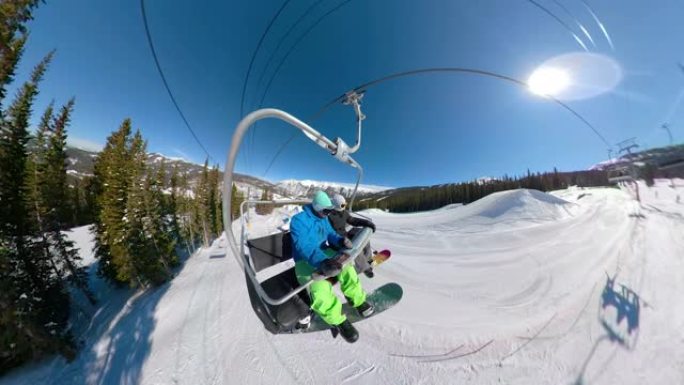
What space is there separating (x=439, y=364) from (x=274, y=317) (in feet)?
9.30

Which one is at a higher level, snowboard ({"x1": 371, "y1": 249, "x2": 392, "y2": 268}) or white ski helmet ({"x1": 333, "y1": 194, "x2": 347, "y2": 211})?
white ski helmet ({"x1": 333, "y1": 194, "x2": 347, "y2": 211})

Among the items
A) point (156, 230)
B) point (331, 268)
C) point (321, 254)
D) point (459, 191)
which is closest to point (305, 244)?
point (321, 254)

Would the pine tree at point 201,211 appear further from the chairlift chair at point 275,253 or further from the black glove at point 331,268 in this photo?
the black glove at point 331,268

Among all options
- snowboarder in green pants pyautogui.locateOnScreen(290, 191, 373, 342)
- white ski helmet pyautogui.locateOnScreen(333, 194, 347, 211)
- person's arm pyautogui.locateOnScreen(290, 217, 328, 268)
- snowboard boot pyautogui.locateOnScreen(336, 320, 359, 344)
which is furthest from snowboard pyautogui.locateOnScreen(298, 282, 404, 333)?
white ski helmet pyautogui.locateOnScreen(333, 194, 347, 211)

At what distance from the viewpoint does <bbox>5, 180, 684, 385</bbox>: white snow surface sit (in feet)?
11.2

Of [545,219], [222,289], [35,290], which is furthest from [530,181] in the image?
[35,290]

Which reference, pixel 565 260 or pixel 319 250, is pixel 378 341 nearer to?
pixel 319 250

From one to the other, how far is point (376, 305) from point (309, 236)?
2077 mm

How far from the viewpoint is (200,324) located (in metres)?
6.16

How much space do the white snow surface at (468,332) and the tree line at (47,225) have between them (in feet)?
7.64

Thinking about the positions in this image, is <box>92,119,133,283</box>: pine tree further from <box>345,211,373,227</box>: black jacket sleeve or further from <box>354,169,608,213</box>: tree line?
<box>354,169,608,213</box>: tree line

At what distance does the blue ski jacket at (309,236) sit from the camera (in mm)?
3043

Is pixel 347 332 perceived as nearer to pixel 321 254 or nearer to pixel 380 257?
pixel 321 254

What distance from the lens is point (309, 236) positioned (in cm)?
312
